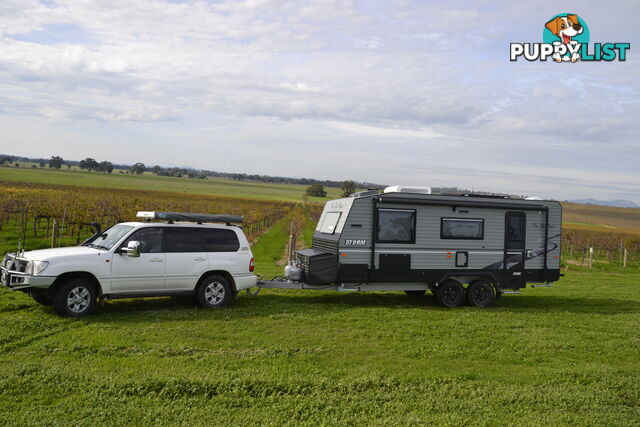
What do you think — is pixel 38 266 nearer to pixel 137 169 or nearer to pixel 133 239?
pixel 133 239

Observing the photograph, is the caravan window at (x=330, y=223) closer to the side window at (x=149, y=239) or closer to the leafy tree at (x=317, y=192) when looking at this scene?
the side window at (x=149, y=239)

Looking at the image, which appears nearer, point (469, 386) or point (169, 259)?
point (469, 386)

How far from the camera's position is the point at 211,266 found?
11.0 m

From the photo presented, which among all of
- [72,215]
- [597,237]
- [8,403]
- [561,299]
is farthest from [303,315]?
[597,237]

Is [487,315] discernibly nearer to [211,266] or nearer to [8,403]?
[211,266]

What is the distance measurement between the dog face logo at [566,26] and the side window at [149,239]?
1725 centimetres

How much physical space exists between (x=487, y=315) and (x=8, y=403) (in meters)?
9.03

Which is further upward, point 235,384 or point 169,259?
point 169,259

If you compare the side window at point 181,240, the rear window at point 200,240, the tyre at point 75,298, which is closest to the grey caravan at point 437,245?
the rear window at point 200,240

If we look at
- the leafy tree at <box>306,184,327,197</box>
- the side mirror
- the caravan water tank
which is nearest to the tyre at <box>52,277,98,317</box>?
the side mirror

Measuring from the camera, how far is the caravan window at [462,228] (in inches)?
504

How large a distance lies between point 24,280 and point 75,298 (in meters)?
0.89

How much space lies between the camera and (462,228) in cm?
1291

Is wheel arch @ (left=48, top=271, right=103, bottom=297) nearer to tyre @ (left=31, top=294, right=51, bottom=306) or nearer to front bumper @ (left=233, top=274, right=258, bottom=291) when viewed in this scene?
tyre @ (left=31, top=294, right=51, bottom=306)
